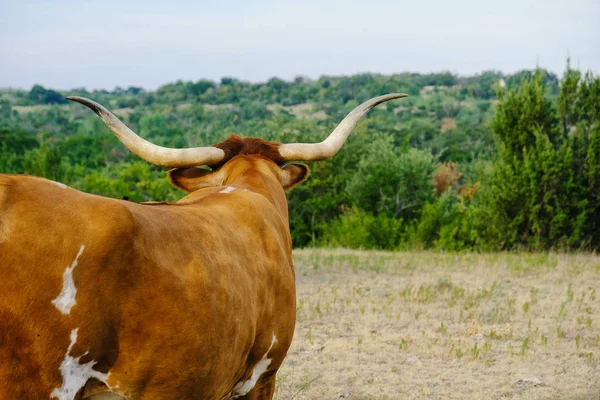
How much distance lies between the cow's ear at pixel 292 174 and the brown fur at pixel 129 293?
1281 millimetres

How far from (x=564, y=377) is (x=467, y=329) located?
1791 millimetres

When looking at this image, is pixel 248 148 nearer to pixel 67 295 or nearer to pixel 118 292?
pixel 118 292

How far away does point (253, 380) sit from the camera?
387 cm

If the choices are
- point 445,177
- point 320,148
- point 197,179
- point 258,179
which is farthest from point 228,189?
point 445,177

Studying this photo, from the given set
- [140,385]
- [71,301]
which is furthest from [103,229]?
[140,385]

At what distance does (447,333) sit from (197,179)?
5.02m

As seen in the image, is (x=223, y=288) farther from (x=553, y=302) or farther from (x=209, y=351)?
(x=553, y=302)

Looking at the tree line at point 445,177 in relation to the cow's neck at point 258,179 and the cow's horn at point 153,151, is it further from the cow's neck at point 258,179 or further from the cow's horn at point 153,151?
the cow's horn at point 153,151

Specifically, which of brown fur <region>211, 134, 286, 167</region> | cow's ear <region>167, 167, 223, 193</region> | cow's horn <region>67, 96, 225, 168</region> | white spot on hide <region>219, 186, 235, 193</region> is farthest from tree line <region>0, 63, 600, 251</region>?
white spot on hide <region>219, 186, 235, 193</region>

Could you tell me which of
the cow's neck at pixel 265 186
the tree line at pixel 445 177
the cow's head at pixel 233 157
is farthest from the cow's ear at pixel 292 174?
the tree line at pixel 445 177

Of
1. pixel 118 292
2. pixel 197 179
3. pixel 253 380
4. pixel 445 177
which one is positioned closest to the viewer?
pixel 118 292

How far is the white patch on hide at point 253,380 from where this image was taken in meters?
3.80

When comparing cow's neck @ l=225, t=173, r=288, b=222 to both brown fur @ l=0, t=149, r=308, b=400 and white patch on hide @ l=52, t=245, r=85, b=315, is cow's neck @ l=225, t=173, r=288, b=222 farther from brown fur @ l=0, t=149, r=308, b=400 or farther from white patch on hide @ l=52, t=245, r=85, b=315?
white patch on hide @ l=52, t=245, r=85, b=315

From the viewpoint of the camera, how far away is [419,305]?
33.8 feet
